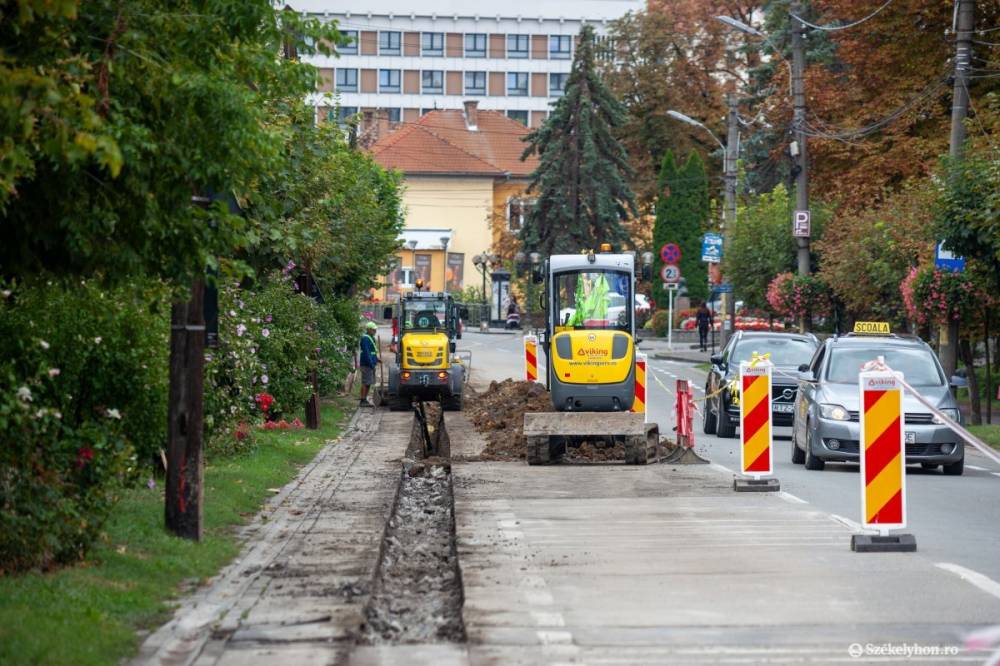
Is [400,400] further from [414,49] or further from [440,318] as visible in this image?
[414,49]

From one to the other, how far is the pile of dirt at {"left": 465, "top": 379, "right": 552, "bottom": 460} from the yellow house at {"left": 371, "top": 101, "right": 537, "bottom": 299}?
2556 inches

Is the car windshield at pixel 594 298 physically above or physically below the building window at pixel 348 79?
below

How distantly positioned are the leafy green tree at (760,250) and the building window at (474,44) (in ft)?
250

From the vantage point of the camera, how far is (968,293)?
28.8 meters

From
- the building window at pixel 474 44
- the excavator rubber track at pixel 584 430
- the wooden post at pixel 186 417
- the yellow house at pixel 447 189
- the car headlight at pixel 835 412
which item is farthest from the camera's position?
the building window at pixel 474 44

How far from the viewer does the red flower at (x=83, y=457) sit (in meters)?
11.0

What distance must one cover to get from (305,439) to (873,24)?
2445 cm

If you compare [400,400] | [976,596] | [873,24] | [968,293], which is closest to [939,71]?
[873,24]

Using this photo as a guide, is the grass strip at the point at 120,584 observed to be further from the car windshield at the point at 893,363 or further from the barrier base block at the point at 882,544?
the car windshield at the point at 893,363

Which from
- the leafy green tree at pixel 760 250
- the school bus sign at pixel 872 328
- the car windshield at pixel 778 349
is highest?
the leafy green tree at pixel 760 250

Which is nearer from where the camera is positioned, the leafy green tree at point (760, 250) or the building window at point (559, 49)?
the leafy green tree at point (760, 250)

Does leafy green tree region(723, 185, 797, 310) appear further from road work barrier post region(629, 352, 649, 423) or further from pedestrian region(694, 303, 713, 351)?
road work barrier post region(629, 352, 649, 423)

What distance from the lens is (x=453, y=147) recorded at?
104 m

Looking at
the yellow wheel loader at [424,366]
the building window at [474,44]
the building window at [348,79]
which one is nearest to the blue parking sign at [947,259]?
the yellow wheel loader at [424,366]
